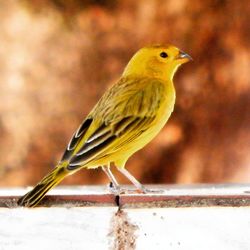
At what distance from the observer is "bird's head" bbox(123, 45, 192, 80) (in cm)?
136

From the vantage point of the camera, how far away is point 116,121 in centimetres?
127

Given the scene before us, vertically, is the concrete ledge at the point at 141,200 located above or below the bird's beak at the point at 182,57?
below

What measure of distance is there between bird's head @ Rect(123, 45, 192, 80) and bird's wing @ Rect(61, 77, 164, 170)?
1.1 inches

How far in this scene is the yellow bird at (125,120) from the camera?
3.77ft

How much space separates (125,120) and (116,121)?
0.10 feet

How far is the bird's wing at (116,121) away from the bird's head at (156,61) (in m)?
0.03

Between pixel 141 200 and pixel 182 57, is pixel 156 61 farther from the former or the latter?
pixel 141 200

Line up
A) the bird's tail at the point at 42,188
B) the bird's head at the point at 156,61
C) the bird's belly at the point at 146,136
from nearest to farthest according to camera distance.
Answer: the bird's tail at the point at 42,188, the bird's belly at the point at 146,136, the bird's head at the point at 156,61

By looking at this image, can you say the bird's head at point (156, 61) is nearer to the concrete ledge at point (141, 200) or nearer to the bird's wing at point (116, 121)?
the bird's wing at point (116, 121)
